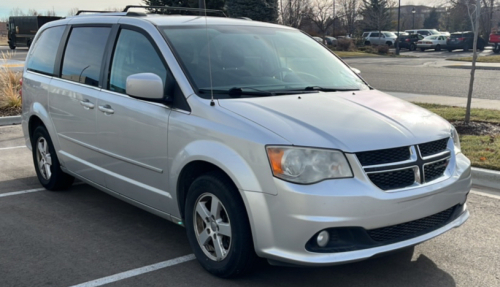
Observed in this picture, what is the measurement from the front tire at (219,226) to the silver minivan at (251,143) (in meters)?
0.01

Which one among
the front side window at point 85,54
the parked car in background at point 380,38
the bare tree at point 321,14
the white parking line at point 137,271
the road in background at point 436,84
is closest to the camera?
the white parking line at point 137,271

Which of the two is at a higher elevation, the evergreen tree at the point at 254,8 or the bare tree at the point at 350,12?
the evergreen tree at the point at 254,8

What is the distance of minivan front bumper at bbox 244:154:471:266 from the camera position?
134 inches

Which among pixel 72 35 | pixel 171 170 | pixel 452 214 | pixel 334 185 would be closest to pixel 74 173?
pixel 72 35

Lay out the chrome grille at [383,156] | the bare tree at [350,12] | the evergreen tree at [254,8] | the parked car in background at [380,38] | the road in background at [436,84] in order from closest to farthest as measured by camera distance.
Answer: the chrome grille at [383,156], the road in background at [436,84], the evergreen tree at [254,8], the parked car in background at [380,38], the bare tree at [350,12]

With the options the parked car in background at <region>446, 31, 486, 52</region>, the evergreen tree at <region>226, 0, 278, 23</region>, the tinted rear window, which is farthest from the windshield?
the parked car in background at <region>446, 31, 486, 52</region>

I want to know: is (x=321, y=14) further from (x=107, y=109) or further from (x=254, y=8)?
(x=107, y=109)

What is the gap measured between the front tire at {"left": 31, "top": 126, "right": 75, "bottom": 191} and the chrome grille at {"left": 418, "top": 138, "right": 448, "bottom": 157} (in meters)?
3.99

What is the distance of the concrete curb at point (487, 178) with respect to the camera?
647 cm

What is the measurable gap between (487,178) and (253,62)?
3.45m

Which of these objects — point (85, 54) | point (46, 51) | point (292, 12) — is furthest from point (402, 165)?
point (292, 12)

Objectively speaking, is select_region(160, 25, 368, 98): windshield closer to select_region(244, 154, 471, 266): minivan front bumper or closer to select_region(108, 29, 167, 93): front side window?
select_region(108, 29, 167, 93): front side window

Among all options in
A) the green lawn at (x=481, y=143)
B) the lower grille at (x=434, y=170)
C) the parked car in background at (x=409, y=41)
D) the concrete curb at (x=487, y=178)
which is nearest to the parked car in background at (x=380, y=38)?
the parked car in background at (x=409, y=41)

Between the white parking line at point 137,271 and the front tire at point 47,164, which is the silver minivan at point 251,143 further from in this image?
the front tire at point 47,164
